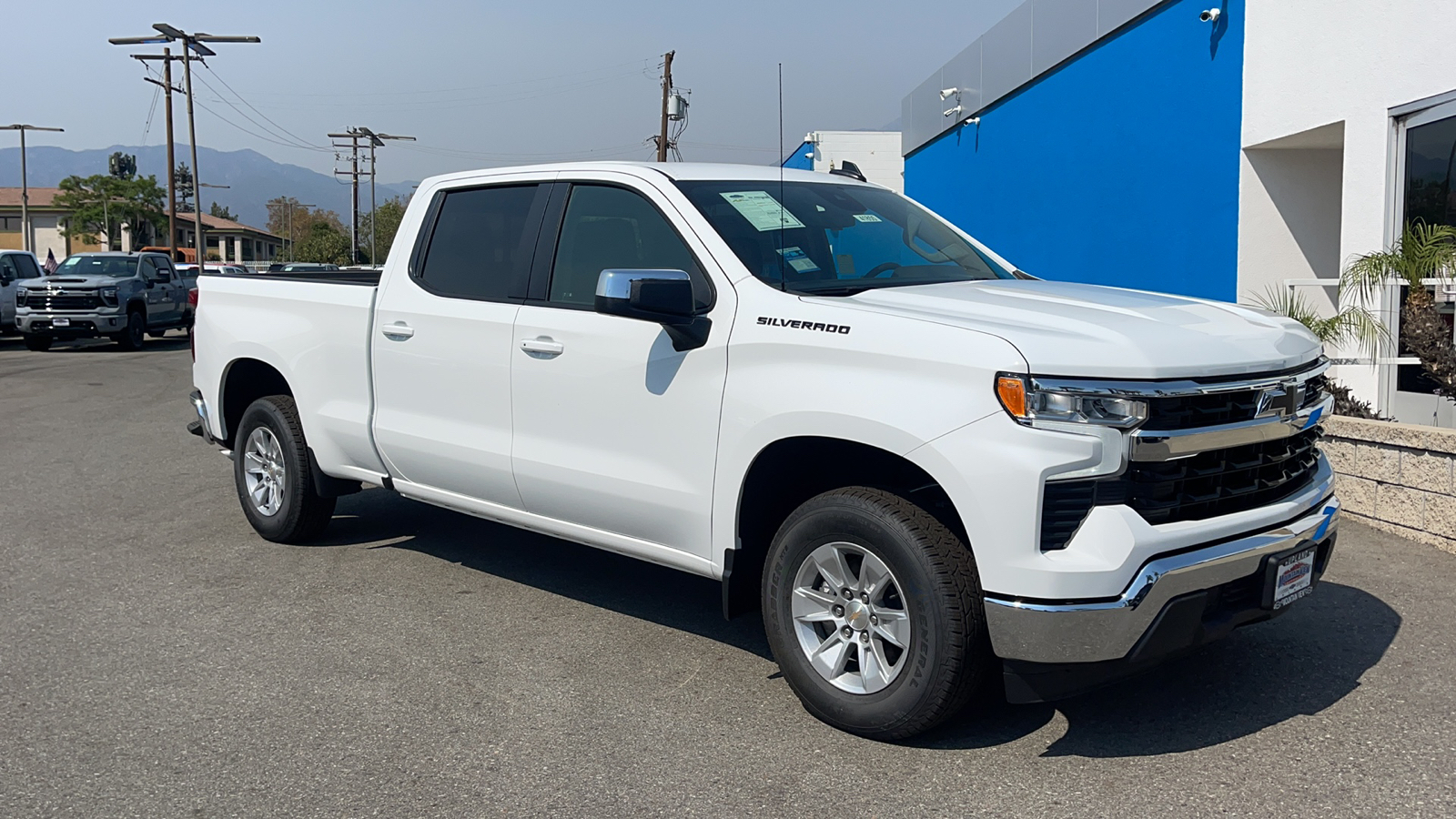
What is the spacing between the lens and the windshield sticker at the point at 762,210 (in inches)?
191

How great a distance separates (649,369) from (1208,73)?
907 centimetres

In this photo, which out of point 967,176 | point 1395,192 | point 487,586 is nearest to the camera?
point 487,586

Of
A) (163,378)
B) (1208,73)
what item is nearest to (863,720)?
(1208,73)

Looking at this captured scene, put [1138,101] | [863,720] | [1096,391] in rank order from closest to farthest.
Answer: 1. [1096,391]
2. [863,720]
3. [1138,101]

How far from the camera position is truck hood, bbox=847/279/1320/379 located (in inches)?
141

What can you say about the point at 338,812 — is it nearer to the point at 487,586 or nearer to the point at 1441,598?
the point at 487,586

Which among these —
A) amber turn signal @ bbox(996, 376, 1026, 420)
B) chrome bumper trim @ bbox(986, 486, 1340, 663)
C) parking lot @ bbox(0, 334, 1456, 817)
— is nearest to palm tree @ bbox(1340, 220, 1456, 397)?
parking lot @ bbox(0, 334, 1456, 817)

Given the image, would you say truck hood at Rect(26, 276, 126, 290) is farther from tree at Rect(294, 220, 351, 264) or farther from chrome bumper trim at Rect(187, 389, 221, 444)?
tree at Rect(294, 220, 351, 264)

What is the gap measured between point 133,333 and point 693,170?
74.8 ft

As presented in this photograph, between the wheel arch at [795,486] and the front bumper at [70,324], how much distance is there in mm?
22383

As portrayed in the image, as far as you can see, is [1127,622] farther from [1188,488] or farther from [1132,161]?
[1132,161]

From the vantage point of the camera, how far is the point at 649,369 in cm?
464

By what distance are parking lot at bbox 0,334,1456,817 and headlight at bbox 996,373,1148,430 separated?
1.14 meters

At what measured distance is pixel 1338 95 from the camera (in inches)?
372
